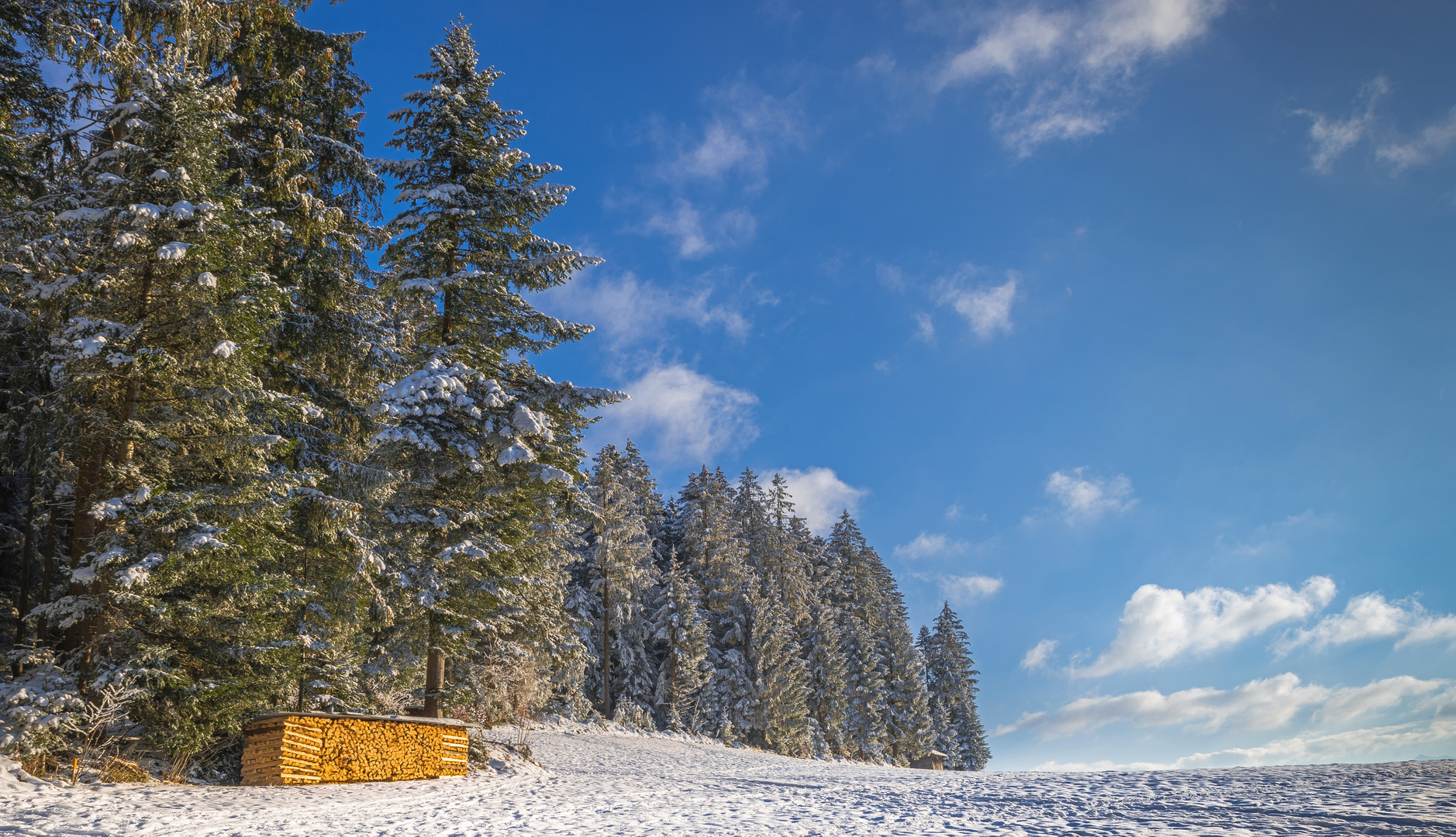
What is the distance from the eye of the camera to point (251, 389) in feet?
37.0

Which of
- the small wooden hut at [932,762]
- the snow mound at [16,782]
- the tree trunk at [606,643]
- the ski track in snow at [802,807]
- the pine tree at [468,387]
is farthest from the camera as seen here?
the small wooden hut at [932,762]

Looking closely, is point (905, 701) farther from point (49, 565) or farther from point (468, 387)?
point (49, 565)

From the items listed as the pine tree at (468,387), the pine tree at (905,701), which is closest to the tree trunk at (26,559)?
the pine tree at (468,387)

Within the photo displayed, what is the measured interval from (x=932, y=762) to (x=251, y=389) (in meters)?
42.3

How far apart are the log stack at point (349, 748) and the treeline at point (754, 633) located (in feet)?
55.9

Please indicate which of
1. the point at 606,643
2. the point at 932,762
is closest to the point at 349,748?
the point at 606,643

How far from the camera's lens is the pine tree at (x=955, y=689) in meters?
53.8

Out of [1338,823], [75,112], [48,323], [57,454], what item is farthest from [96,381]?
[1338,823]

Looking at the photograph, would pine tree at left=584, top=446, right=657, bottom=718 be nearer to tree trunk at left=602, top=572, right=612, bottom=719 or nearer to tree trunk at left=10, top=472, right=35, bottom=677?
tree trunk at left=602, top=572, right=612, bottom=719

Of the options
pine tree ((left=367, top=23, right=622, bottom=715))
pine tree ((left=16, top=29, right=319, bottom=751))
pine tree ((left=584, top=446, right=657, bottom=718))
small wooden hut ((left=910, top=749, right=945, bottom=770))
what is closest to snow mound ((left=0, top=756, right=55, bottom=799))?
pine tree ((left=16, top=29, right=319, bottom=751))

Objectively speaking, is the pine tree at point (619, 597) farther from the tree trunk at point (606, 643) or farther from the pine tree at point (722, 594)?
the pine tree at point (722, 594)

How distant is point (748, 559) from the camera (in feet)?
159

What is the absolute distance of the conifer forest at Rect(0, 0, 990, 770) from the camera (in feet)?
33.5

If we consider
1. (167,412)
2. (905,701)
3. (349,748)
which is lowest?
(905,701)
